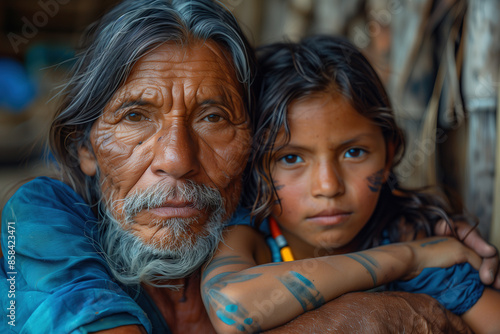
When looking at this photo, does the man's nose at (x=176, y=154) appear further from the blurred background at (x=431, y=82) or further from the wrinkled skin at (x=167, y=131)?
the blurred background at (x=431, y=82)

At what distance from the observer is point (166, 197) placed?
5.03 feet

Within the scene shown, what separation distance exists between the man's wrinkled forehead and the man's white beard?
0.98 feet

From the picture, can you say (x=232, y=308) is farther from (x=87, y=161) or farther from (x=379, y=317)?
(x=87, y=161)

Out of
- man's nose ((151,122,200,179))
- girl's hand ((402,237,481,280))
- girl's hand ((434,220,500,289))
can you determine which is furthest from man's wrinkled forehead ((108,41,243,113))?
girl's hand ((434,220,500,289))

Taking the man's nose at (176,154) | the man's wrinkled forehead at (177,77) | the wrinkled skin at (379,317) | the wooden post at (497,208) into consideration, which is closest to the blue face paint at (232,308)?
the wrinkled skin at (379,317)

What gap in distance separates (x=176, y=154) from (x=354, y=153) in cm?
74

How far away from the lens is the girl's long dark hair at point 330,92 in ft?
5.95

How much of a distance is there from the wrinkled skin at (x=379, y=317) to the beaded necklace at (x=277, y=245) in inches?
12.5

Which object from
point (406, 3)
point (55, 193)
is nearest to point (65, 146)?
point (55, 193)

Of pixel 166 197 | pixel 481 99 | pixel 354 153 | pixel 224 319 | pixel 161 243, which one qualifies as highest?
pixel 481 99

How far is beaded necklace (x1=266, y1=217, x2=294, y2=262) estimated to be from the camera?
5.98 ft

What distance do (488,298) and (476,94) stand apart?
1.18m

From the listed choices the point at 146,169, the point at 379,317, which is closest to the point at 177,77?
the point at 146,169

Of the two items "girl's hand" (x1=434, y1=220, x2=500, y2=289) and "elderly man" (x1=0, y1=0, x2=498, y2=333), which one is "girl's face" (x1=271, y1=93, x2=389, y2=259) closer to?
"elderly man" (x1=0, y1=0, x2=498, y2=333)
